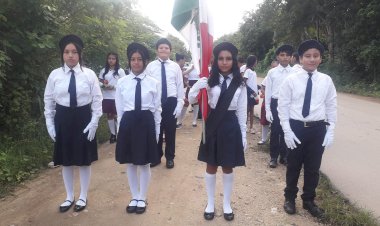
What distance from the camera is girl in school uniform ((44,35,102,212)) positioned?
4500 millimetres

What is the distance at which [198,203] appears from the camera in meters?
4.94

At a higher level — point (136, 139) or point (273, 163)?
point (136, 139)

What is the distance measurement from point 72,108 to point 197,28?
1779 mm

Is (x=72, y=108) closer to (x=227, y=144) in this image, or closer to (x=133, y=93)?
(x=133, y=93)

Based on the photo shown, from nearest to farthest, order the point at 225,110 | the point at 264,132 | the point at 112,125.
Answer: the point at 225,110, the point at 112,125, the point at 264,132

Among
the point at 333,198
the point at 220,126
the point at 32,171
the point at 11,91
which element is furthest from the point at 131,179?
the point at 11,91

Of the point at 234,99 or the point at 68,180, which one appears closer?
the point at 234,99

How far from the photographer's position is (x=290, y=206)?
4652 millimetres

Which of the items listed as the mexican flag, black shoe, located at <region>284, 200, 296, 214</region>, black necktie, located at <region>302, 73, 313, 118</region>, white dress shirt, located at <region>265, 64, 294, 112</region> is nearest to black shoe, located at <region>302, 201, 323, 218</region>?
black shoe, located at <region>284, 200, 296, 214</region>

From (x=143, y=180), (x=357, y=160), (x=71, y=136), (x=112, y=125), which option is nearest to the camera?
(x=71, y=136)

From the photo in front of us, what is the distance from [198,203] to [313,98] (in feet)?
6.52

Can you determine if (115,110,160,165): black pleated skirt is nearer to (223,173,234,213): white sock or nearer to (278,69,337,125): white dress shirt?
(223,173,234,213): white sock

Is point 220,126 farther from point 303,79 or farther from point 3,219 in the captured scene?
point 3,219

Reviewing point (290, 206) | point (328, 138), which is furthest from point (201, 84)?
point (290, 206)
